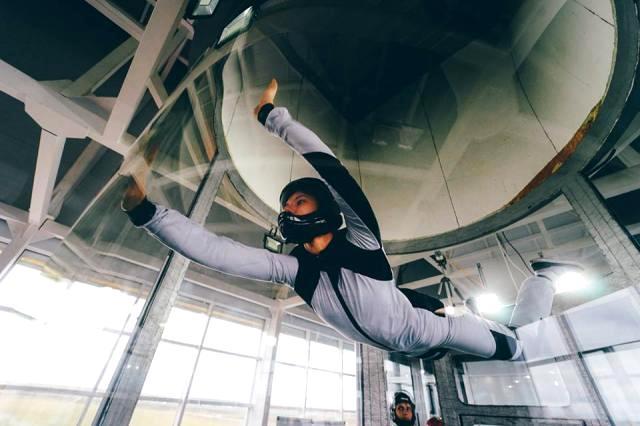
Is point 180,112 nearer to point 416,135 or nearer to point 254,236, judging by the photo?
point 254,236

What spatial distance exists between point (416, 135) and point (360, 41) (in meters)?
0.79

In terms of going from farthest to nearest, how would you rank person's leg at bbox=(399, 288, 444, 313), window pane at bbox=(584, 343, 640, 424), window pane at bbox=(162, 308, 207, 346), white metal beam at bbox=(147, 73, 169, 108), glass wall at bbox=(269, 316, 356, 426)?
1. glass wall at bbox=(269, 316, 356, 426)
2. window pane at bbox=(162, 308, 207, 346)
3. white metal beam at bbox=(147, 73, 169, 108)
4. window pane at bbox=(584, 343, 640, 424)
5. person's leg at bbox=(399, 288, 444, 313)

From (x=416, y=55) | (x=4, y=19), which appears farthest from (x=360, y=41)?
(x=4, y=19)

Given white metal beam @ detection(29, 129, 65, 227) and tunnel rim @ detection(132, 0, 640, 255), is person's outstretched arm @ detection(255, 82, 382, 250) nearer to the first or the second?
tunnel rim @ detection(132, 0, 640, 255)

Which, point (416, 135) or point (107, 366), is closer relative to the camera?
point (107, 366)

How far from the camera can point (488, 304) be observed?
166 centimetres

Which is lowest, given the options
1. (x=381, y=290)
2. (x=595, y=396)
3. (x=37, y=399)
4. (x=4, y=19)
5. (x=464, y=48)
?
(x=37, y=399)

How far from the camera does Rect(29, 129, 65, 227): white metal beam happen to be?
2137 mm

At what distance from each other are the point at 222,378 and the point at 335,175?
8241 millimetres

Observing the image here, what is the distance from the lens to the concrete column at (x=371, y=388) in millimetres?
2555

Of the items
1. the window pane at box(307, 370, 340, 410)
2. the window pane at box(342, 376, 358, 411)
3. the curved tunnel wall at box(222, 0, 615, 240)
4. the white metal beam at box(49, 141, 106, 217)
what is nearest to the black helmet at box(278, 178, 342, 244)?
the curved tunnel wall at box(222, 0, 615, 240)

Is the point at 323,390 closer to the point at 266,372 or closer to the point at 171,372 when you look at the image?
the point at 266,372

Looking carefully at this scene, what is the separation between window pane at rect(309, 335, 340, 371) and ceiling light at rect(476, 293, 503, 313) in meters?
8.03

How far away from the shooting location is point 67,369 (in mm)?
653
